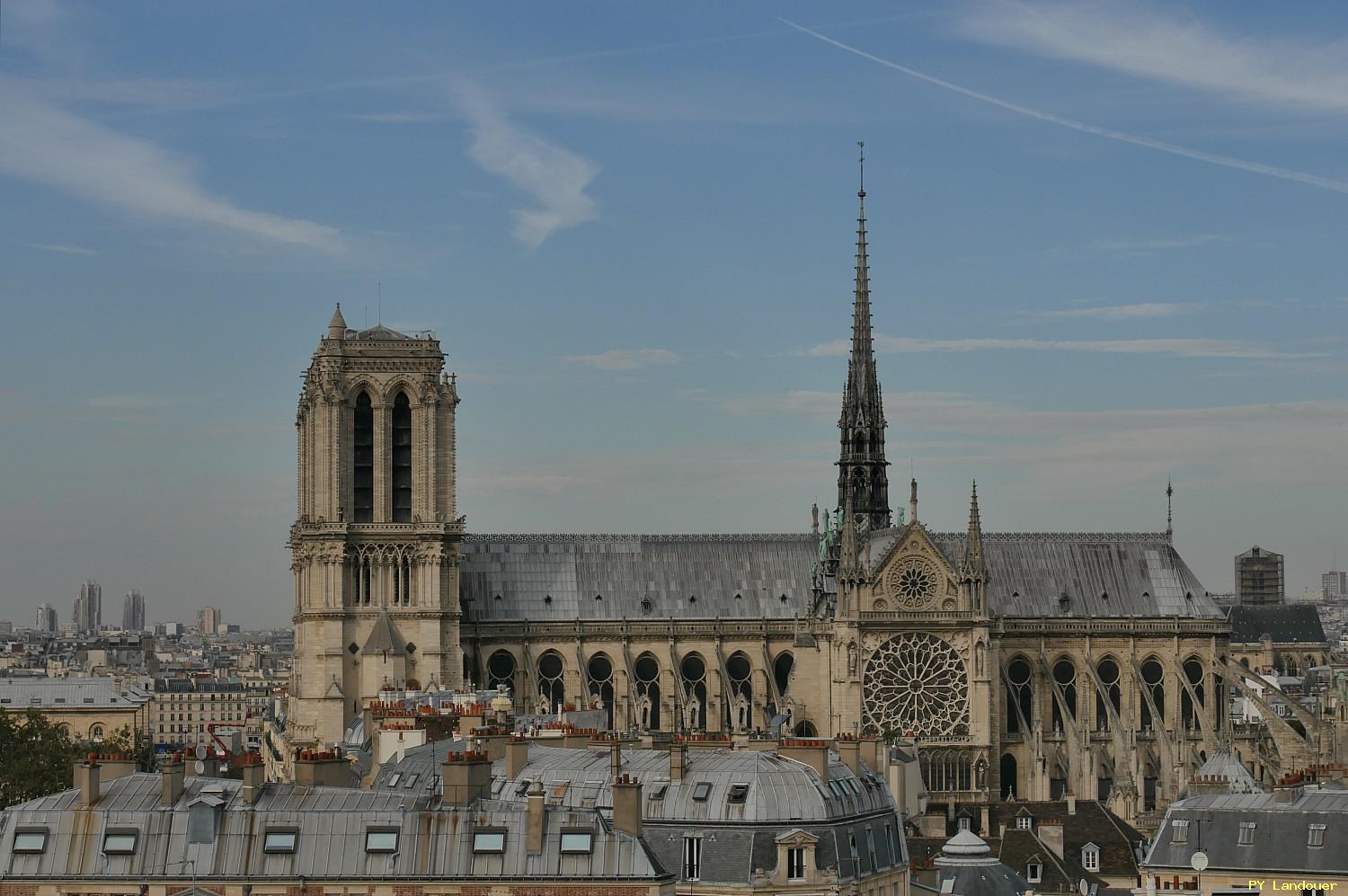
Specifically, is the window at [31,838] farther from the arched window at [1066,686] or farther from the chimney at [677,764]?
the arched window at [1066,686]

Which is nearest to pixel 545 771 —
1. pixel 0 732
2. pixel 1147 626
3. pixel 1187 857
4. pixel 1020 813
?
pixel 1187 857

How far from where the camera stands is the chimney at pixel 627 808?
7031 centimetres

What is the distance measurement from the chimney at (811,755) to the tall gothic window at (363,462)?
218ft

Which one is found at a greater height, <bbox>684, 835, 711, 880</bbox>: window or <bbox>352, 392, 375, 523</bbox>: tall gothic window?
<bbox>352, 392, 375, 523</bbox>: tall gothic window

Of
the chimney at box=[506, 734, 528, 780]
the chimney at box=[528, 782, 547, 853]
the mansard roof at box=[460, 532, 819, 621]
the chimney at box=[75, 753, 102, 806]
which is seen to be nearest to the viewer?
the chimney at box=[528, 782, 547, 853]

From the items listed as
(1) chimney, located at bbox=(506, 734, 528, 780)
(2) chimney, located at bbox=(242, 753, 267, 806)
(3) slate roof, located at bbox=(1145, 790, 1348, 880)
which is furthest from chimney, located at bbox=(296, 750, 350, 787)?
(3) slate roof, located at bbox=(1145, 790, 1348, 880)

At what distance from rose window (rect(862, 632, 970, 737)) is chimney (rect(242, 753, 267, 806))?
7109 centimetres

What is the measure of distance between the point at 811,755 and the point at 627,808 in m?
8.56

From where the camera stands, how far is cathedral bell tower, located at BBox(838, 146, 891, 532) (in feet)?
511

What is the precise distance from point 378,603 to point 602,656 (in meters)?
11.5

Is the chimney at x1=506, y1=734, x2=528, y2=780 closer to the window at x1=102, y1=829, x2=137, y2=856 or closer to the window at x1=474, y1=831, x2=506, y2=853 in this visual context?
the window at x1=474, y1=831, x2=506, y2=853

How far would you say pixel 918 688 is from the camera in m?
143

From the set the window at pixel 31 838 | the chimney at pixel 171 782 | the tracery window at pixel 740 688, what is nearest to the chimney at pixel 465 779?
the chimney at pixel 171 782

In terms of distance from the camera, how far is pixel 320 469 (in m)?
142
